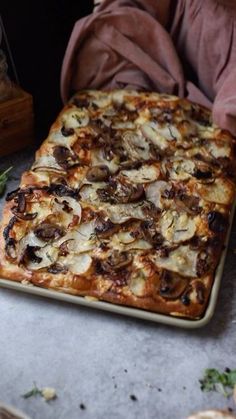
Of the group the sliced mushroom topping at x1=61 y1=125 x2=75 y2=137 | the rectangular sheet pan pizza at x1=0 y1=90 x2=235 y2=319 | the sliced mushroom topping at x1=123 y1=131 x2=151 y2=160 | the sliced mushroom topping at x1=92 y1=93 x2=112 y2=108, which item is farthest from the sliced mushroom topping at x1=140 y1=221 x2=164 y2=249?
the sliced mushroom topping at x1=92 y1=93 x2=112 y2=108

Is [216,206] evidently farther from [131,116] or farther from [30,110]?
[30,110]

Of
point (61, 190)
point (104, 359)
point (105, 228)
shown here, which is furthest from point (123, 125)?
point (104, 359)

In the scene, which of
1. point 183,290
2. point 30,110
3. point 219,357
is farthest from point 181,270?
point 30,110

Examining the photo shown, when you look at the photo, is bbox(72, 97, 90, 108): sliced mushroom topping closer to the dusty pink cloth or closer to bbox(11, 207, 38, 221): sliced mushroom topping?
the dusty pink cloth

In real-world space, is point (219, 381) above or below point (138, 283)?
below

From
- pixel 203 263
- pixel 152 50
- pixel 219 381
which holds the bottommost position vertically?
pixel 219 381

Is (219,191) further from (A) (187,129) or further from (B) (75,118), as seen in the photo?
(B) (75,118)
